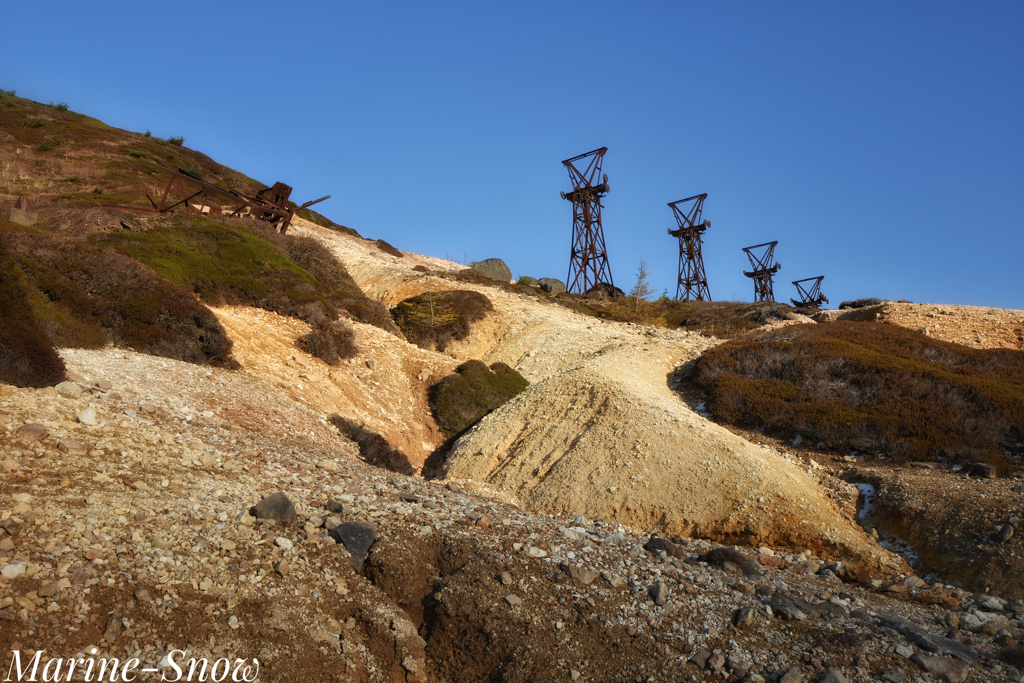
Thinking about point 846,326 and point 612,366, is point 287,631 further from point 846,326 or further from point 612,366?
point 846,326

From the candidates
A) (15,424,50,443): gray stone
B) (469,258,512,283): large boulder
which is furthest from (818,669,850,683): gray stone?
(469,258,512,283): large boulder

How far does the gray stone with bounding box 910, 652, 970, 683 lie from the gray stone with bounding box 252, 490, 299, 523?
6.20 meters

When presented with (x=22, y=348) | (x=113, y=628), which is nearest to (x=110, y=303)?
(x=22, y=348)

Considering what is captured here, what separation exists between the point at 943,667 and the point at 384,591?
5.11m

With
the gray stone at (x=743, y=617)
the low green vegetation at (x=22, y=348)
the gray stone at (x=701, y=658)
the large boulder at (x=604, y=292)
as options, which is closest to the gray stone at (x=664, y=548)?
the gray stone at (x=743, y=617)

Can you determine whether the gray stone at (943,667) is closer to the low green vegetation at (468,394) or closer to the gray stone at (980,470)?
the gray stone at (980,470)

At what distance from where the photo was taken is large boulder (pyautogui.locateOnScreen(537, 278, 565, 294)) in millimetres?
41781

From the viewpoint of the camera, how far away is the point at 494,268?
143ft

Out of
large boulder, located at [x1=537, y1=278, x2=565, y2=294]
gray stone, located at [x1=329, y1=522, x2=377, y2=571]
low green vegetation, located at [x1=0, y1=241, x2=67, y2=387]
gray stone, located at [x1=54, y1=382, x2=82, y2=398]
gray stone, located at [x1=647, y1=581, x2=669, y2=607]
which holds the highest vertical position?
large boulder, located at [x1=537, y1=278, x2=565, y2=294]

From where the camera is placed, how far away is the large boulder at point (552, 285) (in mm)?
41781

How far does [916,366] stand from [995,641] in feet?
39.4

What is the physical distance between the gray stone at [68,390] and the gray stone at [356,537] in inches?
200

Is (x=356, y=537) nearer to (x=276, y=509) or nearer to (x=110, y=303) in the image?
(x=276, y=509)

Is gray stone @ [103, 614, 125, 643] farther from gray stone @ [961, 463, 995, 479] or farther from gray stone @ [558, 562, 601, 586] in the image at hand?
gray stone @ [961, 463, 995, 479]
